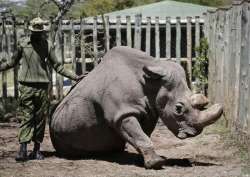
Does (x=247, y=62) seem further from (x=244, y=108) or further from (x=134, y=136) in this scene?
(x=134, y=136)

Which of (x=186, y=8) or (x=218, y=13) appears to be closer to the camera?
(x=218, y=13)

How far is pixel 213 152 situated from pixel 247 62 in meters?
1.74

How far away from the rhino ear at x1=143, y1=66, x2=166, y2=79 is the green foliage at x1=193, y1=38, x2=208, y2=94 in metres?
6.31

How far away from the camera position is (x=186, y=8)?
77.7ft

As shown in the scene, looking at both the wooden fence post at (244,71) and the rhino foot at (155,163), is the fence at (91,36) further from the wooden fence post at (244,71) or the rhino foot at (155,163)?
the rhino foot at (155,163)

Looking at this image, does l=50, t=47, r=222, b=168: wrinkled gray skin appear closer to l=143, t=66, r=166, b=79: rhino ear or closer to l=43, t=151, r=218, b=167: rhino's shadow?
l=143, t=66, r=166, b=79: rhino ear

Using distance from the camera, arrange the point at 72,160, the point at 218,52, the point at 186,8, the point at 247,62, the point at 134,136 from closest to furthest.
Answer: the point at 134,136 < the point at 72,160 < the point at 247,62 < the point at 218,52 < the point at 186,8

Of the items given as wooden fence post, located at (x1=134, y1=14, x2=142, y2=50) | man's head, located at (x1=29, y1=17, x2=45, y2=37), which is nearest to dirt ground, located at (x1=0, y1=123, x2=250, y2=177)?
man's head, located at (x1=29, y1=17, x2=45, y2=37)

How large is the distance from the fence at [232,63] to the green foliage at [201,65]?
63 cm

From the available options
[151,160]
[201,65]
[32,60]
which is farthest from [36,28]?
[201,65]

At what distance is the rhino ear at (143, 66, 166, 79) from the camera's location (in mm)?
7926

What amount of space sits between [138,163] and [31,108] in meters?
1.66

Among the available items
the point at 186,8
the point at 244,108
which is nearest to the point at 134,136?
the point at 244,108

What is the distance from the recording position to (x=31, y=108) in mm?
8281
